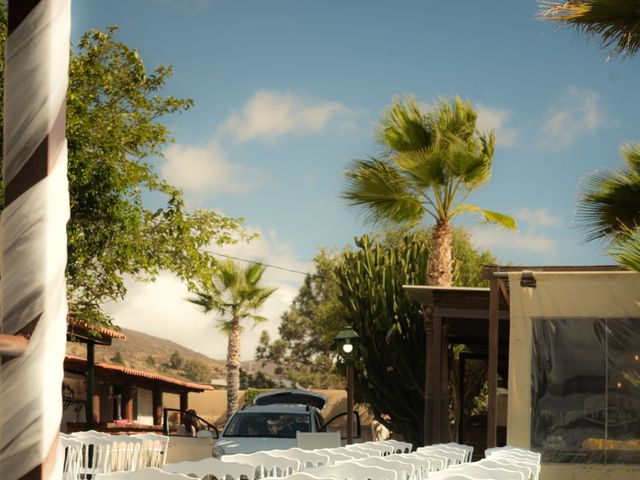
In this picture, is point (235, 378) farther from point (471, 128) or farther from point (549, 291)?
point (549, 291)

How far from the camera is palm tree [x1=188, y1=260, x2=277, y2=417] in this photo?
1754 inches

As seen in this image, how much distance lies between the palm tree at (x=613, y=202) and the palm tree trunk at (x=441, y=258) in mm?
8221

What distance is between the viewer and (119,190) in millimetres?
19344

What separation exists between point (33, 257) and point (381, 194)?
2091cm

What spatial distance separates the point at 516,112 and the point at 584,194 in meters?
67.8

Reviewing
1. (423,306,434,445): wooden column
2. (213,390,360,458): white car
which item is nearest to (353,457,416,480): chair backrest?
(213,390,360,458): white car

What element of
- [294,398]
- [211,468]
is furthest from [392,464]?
[294,398]

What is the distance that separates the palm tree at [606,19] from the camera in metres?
12.5

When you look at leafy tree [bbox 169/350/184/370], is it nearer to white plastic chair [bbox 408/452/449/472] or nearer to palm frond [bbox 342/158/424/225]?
palm frond [bbox 342/158/424/225]

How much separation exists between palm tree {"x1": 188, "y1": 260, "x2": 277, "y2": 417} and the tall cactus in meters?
17.7

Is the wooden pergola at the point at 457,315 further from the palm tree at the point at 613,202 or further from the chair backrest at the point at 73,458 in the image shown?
the chair backrest at the point at 73,458

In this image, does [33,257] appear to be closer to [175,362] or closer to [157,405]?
[157,405]

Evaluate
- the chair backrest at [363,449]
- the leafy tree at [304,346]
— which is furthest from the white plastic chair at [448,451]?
the leafy tree at [304,346]

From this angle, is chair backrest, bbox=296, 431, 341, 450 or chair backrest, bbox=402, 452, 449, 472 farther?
chair backrest, bbox=296, 431, 341, 450
